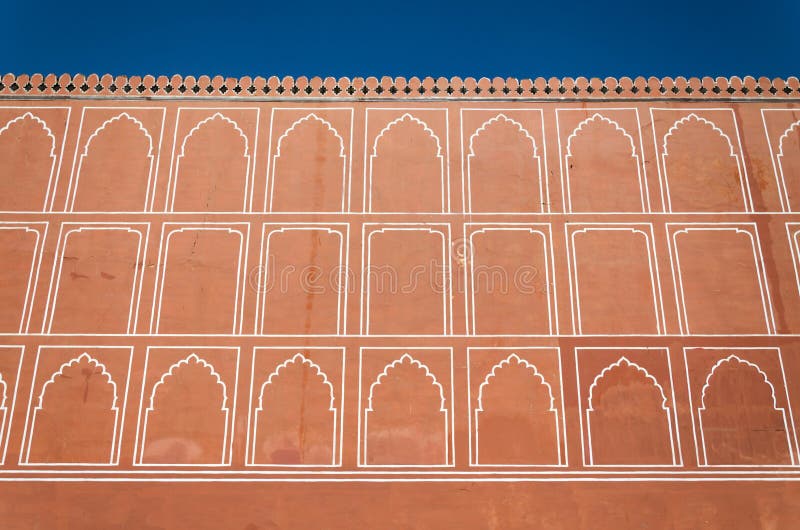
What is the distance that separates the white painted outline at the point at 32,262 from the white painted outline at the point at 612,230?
18.1 ft

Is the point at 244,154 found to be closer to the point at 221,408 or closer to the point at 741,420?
the point at 221,408

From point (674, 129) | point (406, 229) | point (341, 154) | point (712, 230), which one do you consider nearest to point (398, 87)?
point (341, 154)

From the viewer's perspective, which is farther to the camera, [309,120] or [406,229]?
[309,120]

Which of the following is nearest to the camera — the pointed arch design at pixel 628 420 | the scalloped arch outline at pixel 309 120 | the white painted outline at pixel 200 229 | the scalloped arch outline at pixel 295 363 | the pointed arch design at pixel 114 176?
the pointed arch design at pixel 628 420

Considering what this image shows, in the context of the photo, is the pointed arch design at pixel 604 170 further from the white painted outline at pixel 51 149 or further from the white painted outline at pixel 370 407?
the white painted outline at pixel 51 149

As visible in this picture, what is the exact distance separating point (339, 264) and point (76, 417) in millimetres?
2959

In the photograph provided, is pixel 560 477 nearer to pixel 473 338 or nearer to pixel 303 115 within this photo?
pixel 473 338

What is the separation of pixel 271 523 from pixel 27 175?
4.58m

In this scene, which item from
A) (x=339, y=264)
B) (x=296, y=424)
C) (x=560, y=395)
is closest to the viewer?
(x=296, y=424)

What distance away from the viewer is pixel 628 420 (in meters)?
7.22

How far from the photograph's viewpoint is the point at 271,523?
6852mm

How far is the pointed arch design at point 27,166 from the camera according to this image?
7953mm

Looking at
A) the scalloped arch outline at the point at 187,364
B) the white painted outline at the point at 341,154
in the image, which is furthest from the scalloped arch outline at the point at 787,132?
the scalloped arch outline at the point at 187,364


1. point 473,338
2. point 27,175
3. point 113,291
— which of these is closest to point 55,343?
point 113,291
